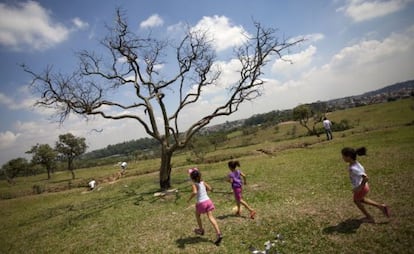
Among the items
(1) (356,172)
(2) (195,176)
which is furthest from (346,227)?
(2) (195,176)

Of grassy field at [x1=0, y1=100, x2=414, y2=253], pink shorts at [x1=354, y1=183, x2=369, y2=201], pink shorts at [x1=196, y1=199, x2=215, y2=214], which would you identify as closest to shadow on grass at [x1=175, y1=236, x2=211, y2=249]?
grassy field at [x1=0, y1=100, x2=414, y2=253]

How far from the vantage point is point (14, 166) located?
64.4m

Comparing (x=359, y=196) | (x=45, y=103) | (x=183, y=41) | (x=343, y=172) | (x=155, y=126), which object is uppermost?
(x=183, y=41)

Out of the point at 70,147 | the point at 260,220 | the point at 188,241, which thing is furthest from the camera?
the point at 70,147

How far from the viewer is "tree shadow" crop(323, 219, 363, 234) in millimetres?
8109

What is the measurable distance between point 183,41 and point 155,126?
24.4 feet

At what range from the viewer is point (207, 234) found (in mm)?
9820

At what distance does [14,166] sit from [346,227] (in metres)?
76.5

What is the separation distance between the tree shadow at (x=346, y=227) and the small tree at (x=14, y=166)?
2969 inches

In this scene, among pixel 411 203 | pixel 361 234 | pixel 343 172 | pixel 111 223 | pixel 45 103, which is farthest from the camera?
pixel 45 103

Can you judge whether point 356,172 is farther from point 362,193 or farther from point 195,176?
point 195,176

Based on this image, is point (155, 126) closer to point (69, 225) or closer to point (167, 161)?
point (167, 161)

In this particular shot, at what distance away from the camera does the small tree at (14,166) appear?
6456 centimetres

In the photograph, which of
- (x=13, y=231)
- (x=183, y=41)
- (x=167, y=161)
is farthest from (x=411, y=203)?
(x=13, y=231)
